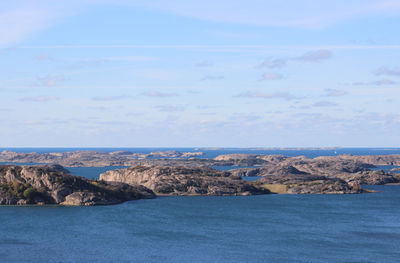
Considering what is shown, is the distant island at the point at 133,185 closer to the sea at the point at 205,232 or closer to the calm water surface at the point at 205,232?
the sea at the point at 205,232

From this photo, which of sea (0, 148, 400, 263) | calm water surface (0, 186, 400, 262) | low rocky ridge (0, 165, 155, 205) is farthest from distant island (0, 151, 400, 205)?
calm water surface (0, 186, 400, 262)

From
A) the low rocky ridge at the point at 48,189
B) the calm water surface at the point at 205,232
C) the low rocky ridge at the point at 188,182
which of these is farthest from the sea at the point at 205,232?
the low rocky ridge at the point at 188,182

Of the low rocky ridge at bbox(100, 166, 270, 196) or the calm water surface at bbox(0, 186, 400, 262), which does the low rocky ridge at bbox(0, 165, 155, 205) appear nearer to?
the calm water surface at bbox(0, 186, 400, 262)

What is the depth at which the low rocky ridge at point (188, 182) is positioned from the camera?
16975 centimetres

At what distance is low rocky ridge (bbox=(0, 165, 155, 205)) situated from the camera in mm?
139250

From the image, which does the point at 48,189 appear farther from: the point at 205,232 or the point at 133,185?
the point at 205,232

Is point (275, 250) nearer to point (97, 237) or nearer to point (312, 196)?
point (97, 237)

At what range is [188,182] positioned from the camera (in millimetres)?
173625

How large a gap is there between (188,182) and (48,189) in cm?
4654

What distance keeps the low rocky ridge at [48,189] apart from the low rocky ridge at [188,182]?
848 inches

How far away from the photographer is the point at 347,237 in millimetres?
95438

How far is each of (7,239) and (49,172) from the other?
176ft

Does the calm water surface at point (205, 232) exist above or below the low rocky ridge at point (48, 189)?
below

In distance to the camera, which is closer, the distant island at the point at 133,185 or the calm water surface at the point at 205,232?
the calm water surface at the point at 205,232
